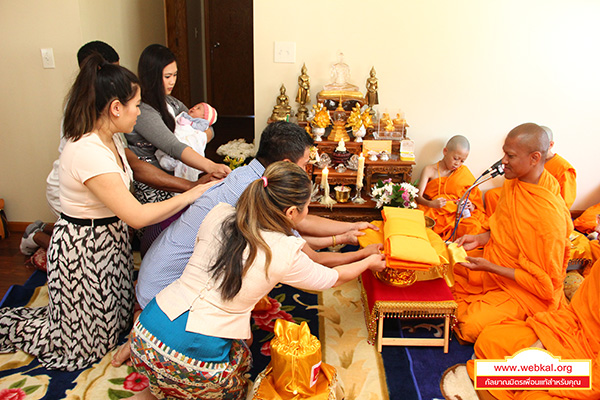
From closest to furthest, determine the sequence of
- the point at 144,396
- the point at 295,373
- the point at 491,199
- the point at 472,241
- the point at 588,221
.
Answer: the point at 295,373 → the point at 144,396 → the point at 472,241 → the point at 588,221 → the point at 491,199

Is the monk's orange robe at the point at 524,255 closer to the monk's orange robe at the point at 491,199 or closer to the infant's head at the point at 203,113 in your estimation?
the monk's orange robe at the point at 491,199

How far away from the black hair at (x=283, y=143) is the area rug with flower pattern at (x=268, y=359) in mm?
1094

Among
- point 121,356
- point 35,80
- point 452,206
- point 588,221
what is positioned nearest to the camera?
point 121,356

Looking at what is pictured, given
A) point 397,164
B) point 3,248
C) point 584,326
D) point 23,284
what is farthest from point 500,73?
point 3,248

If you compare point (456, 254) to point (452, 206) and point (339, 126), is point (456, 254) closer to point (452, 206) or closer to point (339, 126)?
point (452, 206)

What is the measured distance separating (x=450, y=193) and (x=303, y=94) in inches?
58.9

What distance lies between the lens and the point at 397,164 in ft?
12.6

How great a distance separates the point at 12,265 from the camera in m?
3.50

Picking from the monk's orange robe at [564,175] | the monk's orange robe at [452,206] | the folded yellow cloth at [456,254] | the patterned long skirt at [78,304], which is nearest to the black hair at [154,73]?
the patterned long skirt at [78,304]

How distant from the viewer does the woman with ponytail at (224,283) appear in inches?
72.9

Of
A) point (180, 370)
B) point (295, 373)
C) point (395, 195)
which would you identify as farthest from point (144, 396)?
point (395, 195)

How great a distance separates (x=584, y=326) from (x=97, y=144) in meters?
2.43

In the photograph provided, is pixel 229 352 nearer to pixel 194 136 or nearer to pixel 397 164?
pixel 194 136

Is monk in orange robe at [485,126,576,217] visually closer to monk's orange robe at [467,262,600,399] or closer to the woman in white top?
monk's orange robe at [467,262,600,399]
